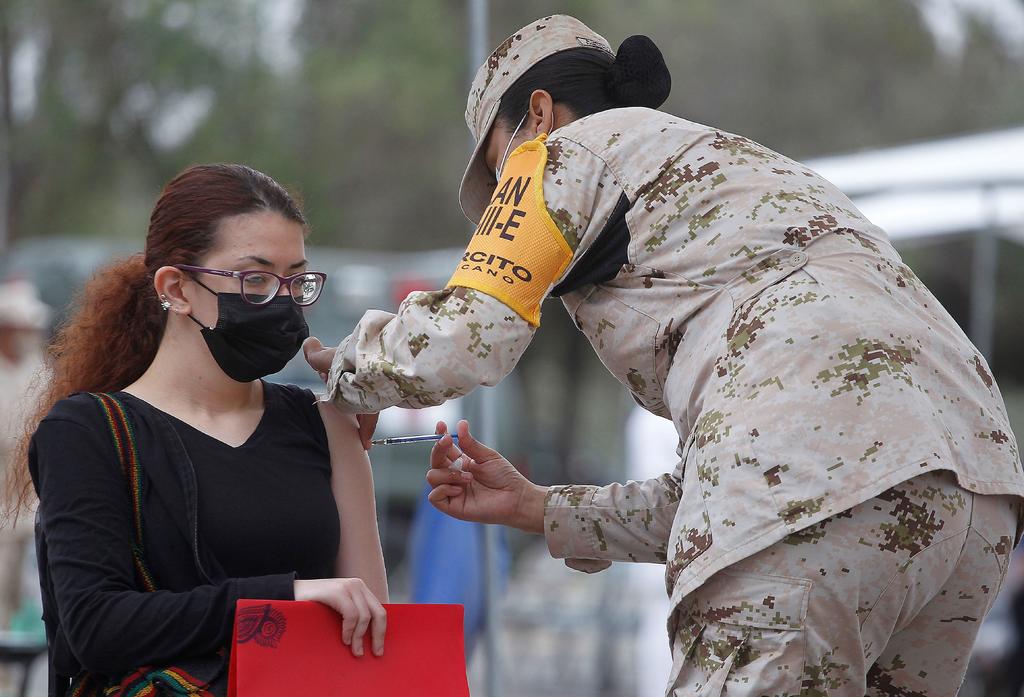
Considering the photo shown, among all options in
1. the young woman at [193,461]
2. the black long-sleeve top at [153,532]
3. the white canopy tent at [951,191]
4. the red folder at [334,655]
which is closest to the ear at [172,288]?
the young woman at [193,461]

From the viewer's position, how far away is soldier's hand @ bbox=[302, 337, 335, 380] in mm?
2465

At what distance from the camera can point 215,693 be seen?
208 centimetres

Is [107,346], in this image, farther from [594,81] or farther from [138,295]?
[594,81]

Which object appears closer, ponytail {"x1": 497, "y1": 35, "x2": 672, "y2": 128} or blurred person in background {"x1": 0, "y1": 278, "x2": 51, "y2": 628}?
ponytail {"x1": 497, "y1": 35, "x2": 672, "y2": 128}

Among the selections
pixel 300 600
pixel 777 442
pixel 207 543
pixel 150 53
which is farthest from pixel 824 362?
pixel 150 53

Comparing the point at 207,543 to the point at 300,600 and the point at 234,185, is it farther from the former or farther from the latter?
the point at 234,185

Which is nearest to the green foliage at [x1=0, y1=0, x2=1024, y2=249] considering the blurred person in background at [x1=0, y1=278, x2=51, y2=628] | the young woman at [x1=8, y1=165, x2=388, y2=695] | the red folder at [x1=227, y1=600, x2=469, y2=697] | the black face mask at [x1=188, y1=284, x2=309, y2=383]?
the blurred person in background at [x1=0, y1=278, x2=51, y2=628]

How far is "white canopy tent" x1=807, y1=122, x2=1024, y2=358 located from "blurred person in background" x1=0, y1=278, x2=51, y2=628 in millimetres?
4513

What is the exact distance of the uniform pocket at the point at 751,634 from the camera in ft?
6.35

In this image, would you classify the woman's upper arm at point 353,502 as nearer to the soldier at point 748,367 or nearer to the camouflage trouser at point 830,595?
the soldier at point 748,367

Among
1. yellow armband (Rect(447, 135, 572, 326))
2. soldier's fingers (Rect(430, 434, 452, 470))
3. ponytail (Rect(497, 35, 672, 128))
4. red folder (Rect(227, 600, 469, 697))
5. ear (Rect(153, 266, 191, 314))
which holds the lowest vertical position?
red folder (Rect(227, 600, 469, 697))

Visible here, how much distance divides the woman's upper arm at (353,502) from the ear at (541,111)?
26.4 inches

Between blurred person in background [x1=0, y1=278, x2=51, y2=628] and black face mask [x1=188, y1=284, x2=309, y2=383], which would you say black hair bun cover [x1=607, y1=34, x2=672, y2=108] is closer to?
black face mask [x1=188, y1=284, x2=309, y2=383]

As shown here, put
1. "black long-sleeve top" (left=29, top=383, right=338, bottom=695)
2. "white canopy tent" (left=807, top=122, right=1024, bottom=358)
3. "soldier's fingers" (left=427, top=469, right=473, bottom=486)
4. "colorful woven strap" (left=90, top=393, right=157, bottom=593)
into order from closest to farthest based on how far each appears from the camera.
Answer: "black long-sleeve top" (left=29, top=383, right=338, bottom=695) → "colorful woven strap" (left=90, top=393, right=157, bottom=593) → "soldier's fingers" (left=427, top=469, right=473, bottom=486) → "white canopy tent" (left=807, top=122, right=1024, bottom=358)
